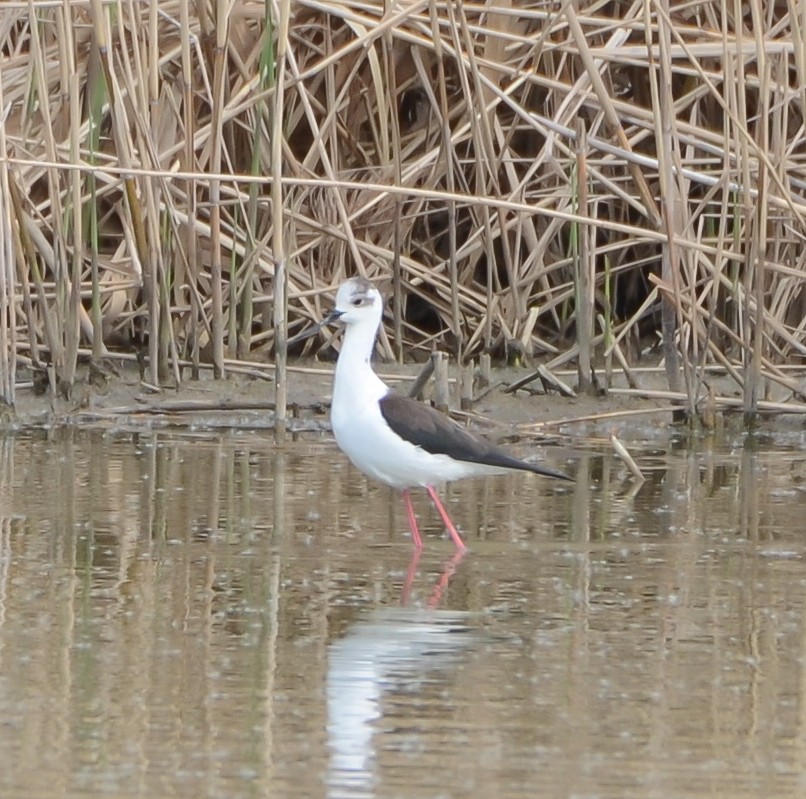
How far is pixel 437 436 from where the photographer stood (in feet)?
18.2

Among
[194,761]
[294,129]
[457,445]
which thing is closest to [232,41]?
[294,129]

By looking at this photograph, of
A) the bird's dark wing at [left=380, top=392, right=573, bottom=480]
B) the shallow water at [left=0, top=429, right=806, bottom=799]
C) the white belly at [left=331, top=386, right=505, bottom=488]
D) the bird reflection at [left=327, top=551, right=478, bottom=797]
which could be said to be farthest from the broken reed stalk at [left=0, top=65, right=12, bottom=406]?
the bird reflection at [left=327, top=551, right=478, bottom=797]

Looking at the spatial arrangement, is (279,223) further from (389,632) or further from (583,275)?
(389,632)

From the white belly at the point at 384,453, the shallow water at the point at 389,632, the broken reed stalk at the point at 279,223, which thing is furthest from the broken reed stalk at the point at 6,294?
the white belly at the point at 384,453

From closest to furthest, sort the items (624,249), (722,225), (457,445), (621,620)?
(621,620) → (457,445) → (722,225) → (624,249)

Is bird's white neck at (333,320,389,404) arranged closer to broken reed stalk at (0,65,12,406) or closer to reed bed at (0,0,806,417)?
reed bed at (0,0,806,417)

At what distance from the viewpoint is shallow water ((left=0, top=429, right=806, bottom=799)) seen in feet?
10.6

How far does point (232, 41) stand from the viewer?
823cm

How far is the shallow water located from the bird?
0.65ft

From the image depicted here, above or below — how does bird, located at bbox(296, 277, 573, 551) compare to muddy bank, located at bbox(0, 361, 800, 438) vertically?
below

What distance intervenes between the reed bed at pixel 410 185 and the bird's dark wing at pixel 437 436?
1380 millimetres

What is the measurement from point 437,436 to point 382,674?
1.73 m

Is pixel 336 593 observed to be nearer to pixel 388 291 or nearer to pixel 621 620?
pixel 621 620

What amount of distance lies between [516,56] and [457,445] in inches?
131
